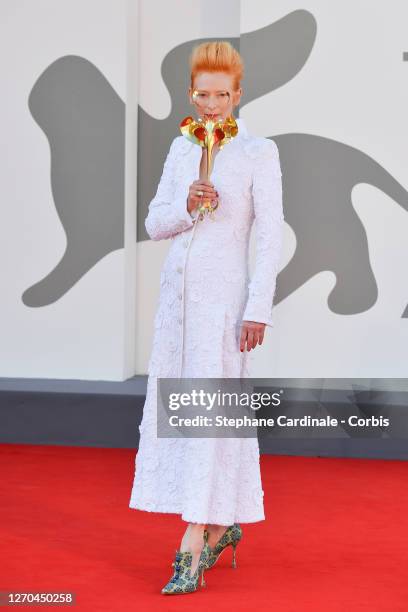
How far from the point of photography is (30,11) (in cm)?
536

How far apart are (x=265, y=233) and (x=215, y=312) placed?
9.6 inches

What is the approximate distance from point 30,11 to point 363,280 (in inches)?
85.5

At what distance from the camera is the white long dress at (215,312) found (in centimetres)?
273

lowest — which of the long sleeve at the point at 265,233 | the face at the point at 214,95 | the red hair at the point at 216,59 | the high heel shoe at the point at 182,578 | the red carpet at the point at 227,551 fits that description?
the red carpet at the point at 227,551

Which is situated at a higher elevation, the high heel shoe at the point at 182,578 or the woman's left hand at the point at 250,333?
the woman's left hand at the point at 250,333

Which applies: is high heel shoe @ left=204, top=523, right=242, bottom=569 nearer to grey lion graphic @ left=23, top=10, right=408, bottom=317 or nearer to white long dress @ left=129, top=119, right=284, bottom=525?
white long dress @ left=129, top=119, right=284, bottom=525

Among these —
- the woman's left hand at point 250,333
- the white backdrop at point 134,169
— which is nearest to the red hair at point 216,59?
the woman's left hand at point 250,333

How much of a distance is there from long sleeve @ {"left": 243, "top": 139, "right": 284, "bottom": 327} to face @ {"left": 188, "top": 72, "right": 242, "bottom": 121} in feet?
0.52

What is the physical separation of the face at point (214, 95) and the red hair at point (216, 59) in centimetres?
1

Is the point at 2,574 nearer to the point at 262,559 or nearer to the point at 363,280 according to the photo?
the point at 262,559

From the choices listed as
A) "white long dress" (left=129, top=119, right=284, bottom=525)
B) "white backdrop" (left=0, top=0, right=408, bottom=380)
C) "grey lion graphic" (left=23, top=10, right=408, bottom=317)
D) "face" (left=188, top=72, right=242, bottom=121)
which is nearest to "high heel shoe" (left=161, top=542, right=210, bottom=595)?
"white long dress" (left=129, top=119, right=284, bottom=525)

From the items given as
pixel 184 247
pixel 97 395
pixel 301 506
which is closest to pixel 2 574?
pixel 184 247

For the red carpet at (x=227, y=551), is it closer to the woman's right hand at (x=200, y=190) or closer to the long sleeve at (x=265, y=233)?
the long sleeve at (x=265, y=233)

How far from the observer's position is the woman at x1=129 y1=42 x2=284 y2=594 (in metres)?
2.71
